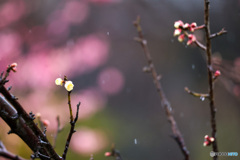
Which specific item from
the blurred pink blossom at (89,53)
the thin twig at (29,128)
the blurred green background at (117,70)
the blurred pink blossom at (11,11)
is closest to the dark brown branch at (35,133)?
the thin twig at (29,128)

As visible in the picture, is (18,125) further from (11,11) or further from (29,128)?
(11,11)

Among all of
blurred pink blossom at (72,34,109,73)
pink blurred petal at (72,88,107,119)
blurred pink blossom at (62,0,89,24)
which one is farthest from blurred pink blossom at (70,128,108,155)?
blurred pink blossom at (62,0,89,24)

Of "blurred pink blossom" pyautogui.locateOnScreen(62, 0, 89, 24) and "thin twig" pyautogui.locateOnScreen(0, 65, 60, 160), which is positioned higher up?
"blurred pink blossom" pyautogui.locateOnScreen(62, 0, 89, 24)

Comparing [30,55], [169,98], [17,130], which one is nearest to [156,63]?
[169,98]

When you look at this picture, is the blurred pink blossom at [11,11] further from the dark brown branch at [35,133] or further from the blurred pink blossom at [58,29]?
the dark brown branch at [35,133]

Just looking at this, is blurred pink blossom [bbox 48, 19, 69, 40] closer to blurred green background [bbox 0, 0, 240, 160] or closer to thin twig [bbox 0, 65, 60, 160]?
blurred green background [bbox 0, 0, 240, 160]

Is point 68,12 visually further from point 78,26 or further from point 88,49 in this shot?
point 88,49

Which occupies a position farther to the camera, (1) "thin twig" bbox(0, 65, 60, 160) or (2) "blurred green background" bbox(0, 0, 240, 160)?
(2) "blurred green background" bbox(0, 0, 240, 160)
